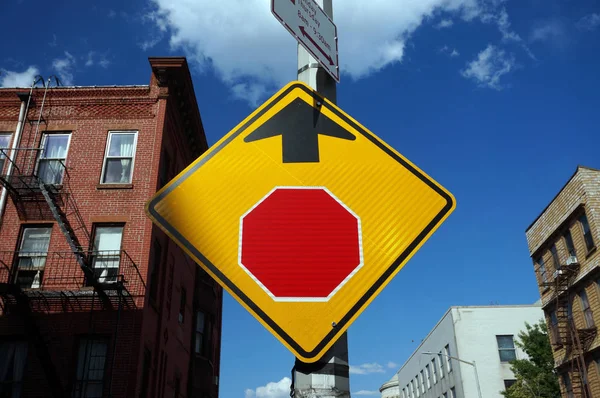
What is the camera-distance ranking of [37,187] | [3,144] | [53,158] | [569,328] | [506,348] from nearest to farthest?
[37,187] < [53,158] < [3,144] < [569,328] < [506,348]

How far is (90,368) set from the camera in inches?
707

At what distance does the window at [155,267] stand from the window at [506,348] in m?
35.6

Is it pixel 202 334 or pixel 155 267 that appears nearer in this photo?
pixel 155 267

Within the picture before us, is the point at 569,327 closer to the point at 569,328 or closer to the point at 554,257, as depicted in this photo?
the point at 569,328

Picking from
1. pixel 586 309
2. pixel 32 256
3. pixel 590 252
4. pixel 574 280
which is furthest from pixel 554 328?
pixel 32 256

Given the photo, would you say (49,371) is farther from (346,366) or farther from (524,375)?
(524,375)

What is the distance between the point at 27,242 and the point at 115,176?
392cm

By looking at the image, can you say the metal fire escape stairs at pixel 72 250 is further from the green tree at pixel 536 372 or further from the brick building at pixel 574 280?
the green tree at pixel 536 372

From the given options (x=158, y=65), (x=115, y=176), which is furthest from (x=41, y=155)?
(x=158, y=65)

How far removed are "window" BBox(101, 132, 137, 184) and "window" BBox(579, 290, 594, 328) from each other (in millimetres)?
22795

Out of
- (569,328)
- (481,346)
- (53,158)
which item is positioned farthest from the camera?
(481,346)

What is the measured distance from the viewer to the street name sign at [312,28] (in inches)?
113

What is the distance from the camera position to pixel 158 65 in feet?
72.9

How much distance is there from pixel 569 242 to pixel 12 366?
26.8 m
